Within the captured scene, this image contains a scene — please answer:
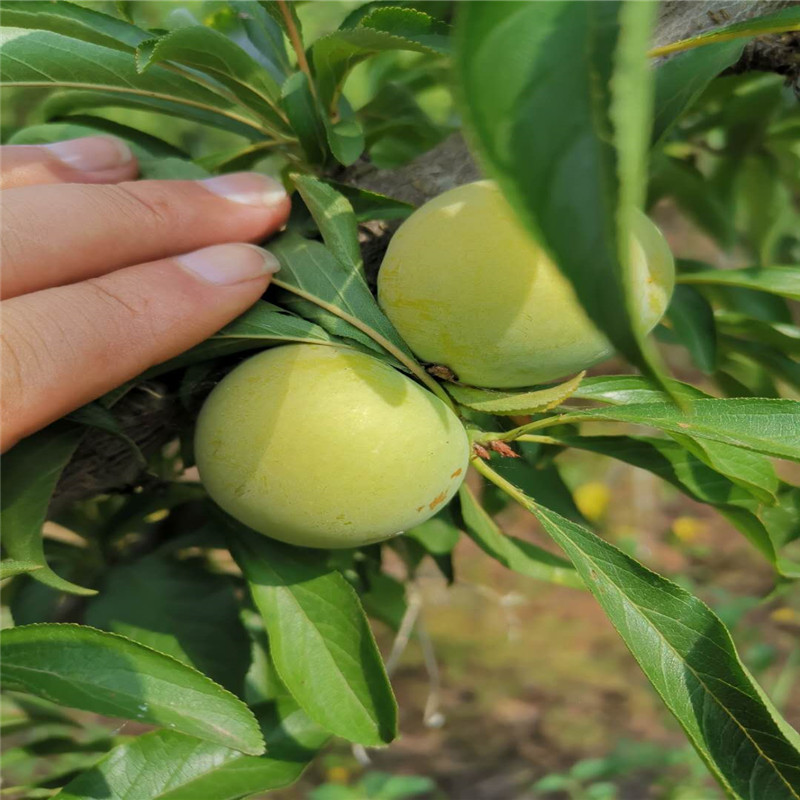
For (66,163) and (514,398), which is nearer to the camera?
(514,398)

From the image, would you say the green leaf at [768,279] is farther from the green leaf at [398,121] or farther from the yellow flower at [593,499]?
the yellow flower at [593,499]

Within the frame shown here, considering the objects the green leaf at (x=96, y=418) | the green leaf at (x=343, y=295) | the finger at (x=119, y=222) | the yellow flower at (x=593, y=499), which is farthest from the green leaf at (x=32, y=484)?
the yellow flower at (x=593, y=499)

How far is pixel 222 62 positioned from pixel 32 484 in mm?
394

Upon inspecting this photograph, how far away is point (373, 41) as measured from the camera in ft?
2.00

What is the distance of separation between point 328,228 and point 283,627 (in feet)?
1.12

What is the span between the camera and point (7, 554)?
0.64 meters

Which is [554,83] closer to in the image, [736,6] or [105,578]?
[736,6]

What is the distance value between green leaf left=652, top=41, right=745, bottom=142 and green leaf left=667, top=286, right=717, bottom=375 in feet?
1.04

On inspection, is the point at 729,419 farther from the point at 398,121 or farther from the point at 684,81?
the point at 398,121

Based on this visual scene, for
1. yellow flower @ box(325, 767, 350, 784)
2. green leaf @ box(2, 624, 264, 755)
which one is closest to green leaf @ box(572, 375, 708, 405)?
green leaf @ box(2, 624, 264, 755)

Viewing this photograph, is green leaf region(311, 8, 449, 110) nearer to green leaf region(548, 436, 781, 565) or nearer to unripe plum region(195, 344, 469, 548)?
unripe plum region(195, 344, 469, 548)

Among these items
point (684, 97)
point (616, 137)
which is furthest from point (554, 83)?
point (684, 97)

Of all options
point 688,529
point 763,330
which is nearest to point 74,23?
point 763,330

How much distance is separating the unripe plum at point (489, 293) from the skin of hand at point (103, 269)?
0.14 meters
